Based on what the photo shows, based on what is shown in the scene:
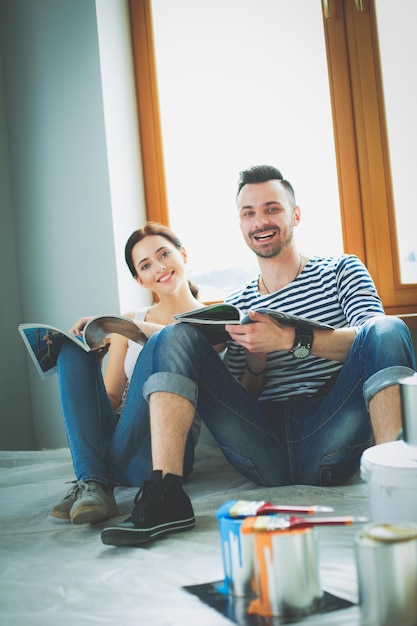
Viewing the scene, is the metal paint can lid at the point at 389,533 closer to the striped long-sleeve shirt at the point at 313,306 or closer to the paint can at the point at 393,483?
the paint can at the point at 393,483

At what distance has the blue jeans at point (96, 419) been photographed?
149 centimetres

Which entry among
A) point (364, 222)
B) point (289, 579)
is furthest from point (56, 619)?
point (364, 222)

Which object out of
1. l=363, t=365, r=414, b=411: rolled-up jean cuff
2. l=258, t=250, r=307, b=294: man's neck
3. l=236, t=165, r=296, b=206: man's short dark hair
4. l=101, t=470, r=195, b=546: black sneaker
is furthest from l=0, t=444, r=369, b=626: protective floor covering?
l=236, t=165, r=296, b=206: man's short dark hair

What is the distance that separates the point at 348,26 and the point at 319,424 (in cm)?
138

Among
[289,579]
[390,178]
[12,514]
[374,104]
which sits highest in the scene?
[374,104]

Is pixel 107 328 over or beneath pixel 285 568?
over

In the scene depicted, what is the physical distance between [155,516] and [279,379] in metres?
0.53

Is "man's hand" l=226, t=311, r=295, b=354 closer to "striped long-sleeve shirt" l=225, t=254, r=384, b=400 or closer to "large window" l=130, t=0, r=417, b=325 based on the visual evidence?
"striped long-sleeve shirt" l=225, t=254, r=384, b=400

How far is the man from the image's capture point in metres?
1.24

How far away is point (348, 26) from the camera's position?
7.04 ft

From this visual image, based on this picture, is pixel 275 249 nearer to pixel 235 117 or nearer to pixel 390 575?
pixel 235 117

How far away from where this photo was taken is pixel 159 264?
6.11 feet

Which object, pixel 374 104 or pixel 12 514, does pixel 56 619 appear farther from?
pixel 374 104

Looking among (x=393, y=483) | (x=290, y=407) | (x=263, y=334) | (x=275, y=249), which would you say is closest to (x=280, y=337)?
(x=263, y=334)
